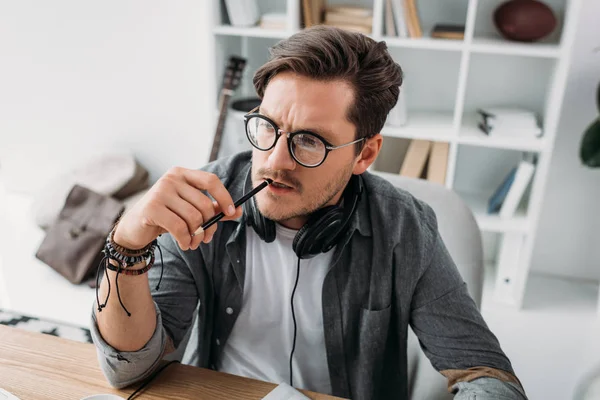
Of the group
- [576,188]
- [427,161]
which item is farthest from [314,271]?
[576,188]

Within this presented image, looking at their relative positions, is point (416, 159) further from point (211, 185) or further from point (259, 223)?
point (211, 185)

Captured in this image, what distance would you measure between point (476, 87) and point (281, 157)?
1.89 meters

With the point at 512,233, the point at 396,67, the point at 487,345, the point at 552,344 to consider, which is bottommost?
the point at 552,344

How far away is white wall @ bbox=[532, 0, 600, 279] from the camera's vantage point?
8.14 feet

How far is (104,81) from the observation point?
316cm

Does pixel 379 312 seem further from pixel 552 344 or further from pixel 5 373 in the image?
pixel 552 344

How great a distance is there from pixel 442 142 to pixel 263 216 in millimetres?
1538

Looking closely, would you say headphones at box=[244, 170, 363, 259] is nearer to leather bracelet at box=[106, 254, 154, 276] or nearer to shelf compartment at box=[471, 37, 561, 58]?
leather bracelet at box=[106, 254, 154, 276]

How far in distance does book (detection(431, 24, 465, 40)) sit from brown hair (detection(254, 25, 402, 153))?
1283 mm

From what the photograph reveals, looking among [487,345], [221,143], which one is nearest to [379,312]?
[487,345]

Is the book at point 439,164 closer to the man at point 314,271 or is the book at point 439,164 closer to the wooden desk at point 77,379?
the man at point 314,271

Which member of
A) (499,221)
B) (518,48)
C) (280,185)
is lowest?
(499,221)

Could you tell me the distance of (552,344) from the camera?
2344 millimetres

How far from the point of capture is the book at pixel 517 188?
2432mm
